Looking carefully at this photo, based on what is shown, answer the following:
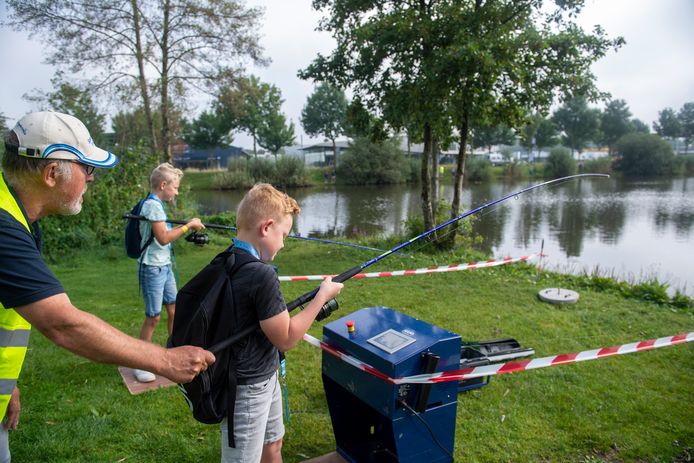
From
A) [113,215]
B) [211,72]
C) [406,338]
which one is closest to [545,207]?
[211,72]

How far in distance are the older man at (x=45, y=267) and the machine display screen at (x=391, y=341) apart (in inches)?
44.0

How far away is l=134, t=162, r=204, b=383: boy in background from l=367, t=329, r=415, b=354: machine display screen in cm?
224

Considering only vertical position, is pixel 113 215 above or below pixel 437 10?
below

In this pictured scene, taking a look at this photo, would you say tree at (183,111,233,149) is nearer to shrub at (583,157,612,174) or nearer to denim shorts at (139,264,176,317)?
shrub at (583,157,612,174)

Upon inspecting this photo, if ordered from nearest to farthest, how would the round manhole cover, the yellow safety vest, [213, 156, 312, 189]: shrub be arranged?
the yellow safety vest
the round manhole cover
[213, 156, 312, 189]: shrub

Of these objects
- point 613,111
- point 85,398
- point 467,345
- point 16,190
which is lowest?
point 85,398

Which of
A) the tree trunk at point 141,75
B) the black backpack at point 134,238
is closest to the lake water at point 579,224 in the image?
the black backpack at point 134,238

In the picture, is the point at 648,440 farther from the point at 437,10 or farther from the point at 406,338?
the point at 437,10

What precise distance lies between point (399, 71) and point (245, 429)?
30.0 feet

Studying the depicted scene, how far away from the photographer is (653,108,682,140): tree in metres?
64.3

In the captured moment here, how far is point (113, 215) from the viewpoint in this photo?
443 inches

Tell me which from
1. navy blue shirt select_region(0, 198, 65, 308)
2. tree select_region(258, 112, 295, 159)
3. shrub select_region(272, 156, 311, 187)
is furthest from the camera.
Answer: tree select_region(258, 112, 295, 159)

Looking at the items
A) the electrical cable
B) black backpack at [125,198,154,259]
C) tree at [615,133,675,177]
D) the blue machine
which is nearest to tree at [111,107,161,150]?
black backpack at [125,198,154,259]

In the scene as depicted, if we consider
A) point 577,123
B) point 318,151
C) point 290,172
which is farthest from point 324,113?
point 577,123
